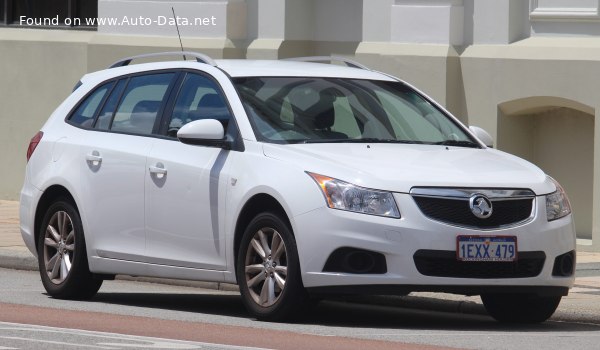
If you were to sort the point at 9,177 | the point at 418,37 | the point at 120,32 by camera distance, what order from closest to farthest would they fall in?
the point at 418,37 → the point at 120,32 → the point at 9,177

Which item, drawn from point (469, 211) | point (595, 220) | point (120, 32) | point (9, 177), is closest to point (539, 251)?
point (469, 211)

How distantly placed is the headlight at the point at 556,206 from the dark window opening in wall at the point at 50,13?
11543mm

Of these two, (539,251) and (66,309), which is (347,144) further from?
(66,309)

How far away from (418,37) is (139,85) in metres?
6.00

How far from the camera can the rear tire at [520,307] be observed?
36.6 ft

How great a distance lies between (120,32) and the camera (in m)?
20.4

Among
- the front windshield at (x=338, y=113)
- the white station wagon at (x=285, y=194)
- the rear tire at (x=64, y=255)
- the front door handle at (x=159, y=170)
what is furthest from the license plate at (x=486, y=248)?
the rear tire at (x=64, y=255)

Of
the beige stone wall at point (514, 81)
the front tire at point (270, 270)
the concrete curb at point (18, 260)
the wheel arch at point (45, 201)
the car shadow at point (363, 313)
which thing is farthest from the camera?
the beige stone wall at point (514, 81)

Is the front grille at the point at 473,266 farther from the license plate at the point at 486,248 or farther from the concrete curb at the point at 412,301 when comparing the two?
the concrete curb at the point at 412,301

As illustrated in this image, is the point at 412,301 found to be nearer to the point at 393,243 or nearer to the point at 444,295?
the point at 444,295

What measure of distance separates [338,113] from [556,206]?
163 cm

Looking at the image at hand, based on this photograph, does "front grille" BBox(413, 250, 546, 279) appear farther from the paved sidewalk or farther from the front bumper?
the paved sidewalk

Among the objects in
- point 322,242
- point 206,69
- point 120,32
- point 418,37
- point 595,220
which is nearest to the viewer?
point 322,242

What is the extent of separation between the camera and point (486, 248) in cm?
1027
